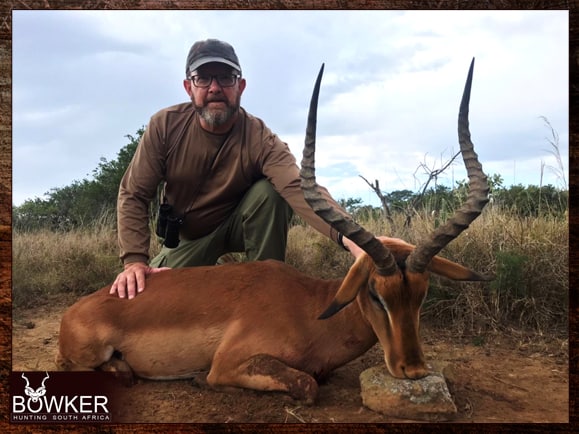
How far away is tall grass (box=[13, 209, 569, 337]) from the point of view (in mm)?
4379

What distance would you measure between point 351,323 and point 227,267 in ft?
3.14

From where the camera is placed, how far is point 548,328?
421 centimetres

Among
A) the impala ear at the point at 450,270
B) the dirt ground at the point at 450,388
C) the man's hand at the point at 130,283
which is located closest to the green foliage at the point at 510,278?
the dirt ground at the point at 450,388

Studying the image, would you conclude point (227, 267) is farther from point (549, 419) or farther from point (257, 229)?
point (549, 419)

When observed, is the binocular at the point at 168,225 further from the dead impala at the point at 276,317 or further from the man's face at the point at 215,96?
the dead impala at the point at 276,317

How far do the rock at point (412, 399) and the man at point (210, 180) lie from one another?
1.39m

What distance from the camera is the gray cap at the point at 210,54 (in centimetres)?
346

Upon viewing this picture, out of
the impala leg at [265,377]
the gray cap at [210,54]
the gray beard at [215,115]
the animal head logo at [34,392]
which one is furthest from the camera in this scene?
the gray beard at [215,115]

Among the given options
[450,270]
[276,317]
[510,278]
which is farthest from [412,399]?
[510,278]

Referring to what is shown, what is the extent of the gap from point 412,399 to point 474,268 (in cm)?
258

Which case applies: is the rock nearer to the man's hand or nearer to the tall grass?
the tall grass

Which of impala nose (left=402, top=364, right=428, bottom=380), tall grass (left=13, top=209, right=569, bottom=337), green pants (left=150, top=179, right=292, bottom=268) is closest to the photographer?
impala nose (left=402, top=364, right=428, bottom=380)

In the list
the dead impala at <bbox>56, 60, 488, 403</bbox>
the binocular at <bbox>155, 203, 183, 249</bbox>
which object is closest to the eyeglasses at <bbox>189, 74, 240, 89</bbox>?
the binocular at <bbox>155, 203, 183, 249</bbox>

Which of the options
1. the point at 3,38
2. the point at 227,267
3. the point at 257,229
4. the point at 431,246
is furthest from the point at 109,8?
the point at 257,229
